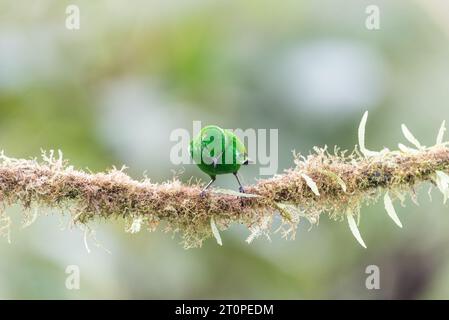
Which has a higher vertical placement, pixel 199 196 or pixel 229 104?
pixel 229 104

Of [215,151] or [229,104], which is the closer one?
[215,151]

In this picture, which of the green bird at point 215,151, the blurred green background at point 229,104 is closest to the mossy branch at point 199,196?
the green bird at point 215,151

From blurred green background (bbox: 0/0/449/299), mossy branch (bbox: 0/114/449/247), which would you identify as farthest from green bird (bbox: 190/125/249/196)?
blurred green background (bbox: 0/0/449/299)

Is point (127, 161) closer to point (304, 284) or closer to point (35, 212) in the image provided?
point (304, 284)

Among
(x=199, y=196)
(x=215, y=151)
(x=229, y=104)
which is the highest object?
(x=229, y=104)

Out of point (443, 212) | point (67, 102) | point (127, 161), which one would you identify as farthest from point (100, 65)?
point (443, 212)

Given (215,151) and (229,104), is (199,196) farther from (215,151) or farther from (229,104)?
(229,104)

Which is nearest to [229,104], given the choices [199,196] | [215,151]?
[215,151]
